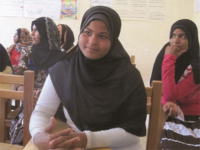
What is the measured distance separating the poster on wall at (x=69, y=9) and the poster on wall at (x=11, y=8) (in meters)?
0.72

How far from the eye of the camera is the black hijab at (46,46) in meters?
1.76

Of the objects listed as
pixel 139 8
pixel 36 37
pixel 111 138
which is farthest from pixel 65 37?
pixel 111 138

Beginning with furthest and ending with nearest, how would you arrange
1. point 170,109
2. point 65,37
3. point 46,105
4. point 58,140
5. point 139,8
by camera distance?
point 139,8, point 65,37, point 170,109, point 46,105, point 58,140

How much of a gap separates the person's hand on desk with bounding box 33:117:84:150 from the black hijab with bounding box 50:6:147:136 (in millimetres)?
156

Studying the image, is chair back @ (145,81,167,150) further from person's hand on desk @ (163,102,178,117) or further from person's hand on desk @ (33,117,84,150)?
person's hand on desk @ (33,117,84,150)

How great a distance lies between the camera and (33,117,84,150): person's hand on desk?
2.32 feet

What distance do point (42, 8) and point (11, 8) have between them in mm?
553

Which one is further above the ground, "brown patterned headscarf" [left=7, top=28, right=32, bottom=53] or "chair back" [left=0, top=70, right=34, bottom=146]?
"brown patterned headscarf" [left=7, top=28, right=32, bottom=53]

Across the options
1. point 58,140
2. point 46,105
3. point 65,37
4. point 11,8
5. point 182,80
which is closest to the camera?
point 58,140

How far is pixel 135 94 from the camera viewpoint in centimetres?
88

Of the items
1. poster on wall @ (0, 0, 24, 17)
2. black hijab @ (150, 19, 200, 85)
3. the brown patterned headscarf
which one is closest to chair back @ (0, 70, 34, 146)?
black hijab @ (150, 19, 200, 85)

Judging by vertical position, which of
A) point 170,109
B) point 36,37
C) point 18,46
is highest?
point 36,37

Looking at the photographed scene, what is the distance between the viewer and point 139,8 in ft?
9.48

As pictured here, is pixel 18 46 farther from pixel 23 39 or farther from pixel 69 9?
pixel 69 9
